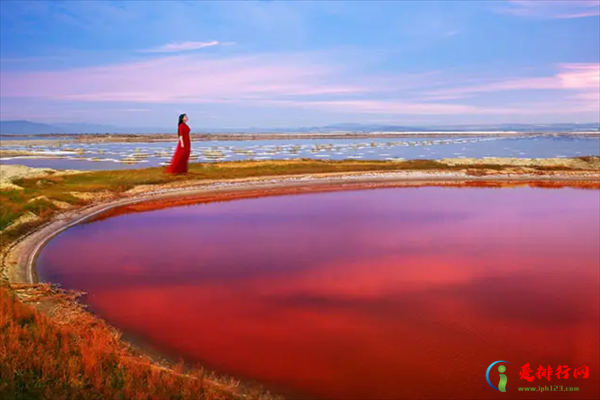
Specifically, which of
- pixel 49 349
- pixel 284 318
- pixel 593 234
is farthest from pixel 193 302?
pixel 593 234

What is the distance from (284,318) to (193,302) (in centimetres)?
235

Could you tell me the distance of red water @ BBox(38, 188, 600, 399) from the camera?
8.29m

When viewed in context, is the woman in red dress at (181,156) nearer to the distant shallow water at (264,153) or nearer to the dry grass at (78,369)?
the distant shallow water at (264,153)

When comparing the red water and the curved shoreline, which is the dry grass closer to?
the red water

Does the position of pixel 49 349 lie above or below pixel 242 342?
above

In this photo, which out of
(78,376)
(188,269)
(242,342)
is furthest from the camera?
(188,269)

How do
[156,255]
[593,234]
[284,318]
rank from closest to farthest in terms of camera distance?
[284,318] → [156,255] → [593,234]

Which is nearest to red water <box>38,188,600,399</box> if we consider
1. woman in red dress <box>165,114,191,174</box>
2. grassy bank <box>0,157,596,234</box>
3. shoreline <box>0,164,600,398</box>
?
shoreline <box>0,164,600,398</box>

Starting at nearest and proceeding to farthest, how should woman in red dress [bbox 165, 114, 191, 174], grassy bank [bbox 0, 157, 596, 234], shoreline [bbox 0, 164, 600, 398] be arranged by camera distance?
shoreline [bbox 0, 164, 600, 398], grassy bank [bbox 0, 157, 596, 234], woman in red dress [bbox 165, 114, 191, 174]

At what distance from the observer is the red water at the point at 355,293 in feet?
27.2

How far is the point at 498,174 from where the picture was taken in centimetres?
3659

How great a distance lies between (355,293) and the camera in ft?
38.7

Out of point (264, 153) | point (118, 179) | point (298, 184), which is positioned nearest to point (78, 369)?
point (298, 184)

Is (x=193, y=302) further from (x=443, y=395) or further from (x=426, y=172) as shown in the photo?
(x=426, y=172)
